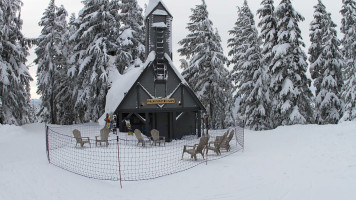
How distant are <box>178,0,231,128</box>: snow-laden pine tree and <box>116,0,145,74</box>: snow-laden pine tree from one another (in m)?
5.40

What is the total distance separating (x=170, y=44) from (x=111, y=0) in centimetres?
1153

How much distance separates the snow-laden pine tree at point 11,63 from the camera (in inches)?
835

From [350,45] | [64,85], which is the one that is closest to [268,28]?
[350,45]

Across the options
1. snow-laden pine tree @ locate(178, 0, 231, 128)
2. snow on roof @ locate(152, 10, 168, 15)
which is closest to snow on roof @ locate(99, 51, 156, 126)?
snow on roof @ locate(152, 10, 168, 15)

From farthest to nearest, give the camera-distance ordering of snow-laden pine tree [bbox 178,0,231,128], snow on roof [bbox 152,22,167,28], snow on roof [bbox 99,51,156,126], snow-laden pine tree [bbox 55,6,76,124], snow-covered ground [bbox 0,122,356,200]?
1. snow-laden pine tree [bbox 55,6,76,124]
2. snow-laden pine tree [bbox 178,0,231,128]
3. snow on roof [bbox 152,22,167,28]
4. snow on roof [bbox 99,51,156,126]
5. snow-covered ground [bbox 0,122,356,200]

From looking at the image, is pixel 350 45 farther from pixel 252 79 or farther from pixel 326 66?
pixel 252 79

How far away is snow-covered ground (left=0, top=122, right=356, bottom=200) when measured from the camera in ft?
24.9

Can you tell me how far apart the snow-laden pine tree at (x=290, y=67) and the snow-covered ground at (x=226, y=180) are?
30.2 feet

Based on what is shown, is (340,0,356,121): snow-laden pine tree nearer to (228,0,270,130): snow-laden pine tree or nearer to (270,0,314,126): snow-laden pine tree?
(270,0,314,126): snow-laden pine tree

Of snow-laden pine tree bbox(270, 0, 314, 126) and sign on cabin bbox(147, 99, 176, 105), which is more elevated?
snow-laden pine tree bbox(270, 0, 314, 126)

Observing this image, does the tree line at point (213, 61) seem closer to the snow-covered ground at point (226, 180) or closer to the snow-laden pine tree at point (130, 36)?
the snow-laden pine tree at point (130, 36)

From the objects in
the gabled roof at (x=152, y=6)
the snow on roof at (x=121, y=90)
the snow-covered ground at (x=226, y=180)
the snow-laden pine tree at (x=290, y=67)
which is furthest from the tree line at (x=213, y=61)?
the snow-covered ground at (x=226, y=180)

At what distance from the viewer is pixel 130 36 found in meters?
29.3

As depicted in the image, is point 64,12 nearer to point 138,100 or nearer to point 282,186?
point 138,100
